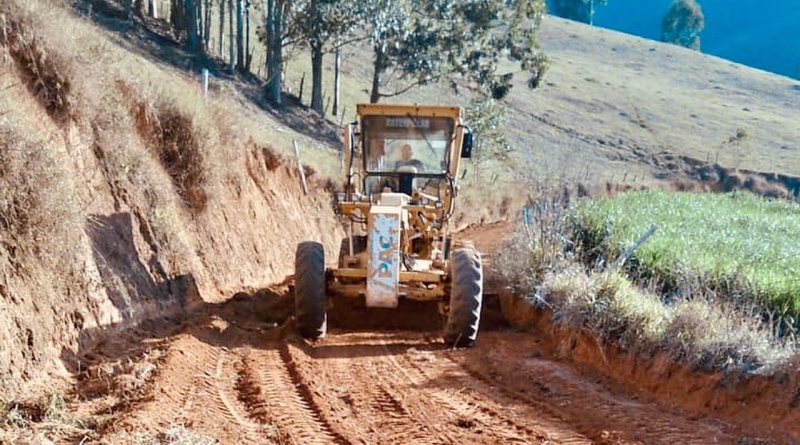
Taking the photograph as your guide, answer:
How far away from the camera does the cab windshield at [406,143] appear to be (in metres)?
11.2

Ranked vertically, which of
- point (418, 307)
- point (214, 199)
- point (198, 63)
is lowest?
point (418, 307)

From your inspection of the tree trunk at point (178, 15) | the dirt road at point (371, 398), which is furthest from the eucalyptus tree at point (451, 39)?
the dirt road at point (371, 398)

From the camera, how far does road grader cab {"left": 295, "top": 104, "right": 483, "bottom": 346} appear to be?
938cm

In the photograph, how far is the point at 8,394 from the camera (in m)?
6.23

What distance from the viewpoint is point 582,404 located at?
746cm

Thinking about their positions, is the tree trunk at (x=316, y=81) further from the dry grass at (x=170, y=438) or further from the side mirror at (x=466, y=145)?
the dry grass at (x=170, y=438)

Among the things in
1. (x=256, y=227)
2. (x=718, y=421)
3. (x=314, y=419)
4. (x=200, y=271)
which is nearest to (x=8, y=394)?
(x=314, y=419)

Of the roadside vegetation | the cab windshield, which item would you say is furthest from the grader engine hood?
the cab windshield

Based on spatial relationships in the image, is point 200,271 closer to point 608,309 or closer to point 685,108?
point 608,309

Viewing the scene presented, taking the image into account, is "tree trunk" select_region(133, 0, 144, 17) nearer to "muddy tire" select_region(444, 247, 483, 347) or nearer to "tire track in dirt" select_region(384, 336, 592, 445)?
Result: "muddy tire" select_region(444, 247, 483, 347)

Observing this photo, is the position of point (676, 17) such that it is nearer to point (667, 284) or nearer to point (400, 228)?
point (667, 284)

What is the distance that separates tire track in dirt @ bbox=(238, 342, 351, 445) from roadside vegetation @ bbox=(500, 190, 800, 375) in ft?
11.5

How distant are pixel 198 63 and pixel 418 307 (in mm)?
20592

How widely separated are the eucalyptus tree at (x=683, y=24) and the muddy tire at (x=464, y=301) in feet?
330
